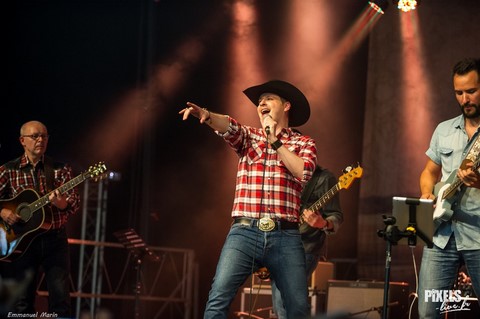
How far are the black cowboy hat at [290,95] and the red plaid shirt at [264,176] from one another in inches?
13.1

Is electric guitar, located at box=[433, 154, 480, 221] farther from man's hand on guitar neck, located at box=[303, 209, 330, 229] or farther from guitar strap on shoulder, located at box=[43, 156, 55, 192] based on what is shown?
guitar strap on shoulder, located at box=[43, 156, 55, 192]

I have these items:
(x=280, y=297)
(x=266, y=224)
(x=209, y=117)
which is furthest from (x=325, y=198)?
(x=209, y=117)

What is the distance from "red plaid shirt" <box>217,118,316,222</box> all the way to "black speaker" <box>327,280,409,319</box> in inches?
138

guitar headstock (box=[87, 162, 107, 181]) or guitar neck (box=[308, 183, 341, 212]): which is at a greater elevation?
guitar headstock (box=[87, 162, 107, 181])

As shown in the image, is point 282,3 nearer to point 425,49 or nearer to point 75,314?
point 425,49

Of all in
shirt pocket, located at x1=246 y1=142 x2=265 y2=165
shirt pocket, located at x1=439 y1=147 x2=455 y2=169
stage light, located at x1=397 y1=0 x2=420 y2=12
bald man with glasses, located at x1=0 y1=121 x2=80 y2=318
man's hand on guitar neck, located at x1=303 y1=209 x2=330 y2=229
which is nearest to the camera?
shirt pocket, located at x1=246 y1=142 x2=265 y2=165

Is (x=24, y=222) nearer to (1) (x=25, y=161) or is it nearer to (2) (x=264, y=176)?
(1) (x=25, y=161)

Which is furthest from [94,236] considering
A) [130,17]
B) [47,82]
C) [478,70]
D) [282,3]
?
[478,70]

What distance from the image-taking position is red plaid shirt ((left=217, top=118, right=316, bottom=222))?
479 centimetres

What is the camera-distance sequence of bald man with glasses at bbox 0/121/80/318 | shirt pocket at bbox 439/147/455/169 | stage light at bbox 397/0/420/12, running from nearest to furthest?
shirt pocket at bbox 439/147/455/169
bald man with glasses at bbox 0/121/80/318
stage light at bbox 397/0/420/12

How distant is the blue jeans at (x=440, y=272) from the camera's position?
15.5 feet

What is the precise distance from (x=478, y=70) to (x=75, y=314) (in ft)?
A: 23.2

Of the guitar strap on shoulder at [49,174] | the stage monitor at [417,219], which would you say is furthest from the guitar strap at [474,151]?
the guitar strap on shoulder at [49,174]

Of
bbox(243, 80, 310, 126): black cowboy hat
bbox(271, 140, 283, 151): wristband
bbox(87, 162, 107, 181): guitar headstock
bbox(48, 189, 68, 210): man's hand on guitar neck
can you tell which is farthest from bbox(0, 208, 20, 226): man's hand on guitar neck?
bbox(271, 140, 283, 151): wristband
